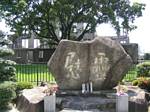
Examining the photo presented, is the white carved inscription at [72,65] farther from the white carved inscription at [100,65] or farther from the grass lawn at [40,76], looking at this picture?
the grass lawn at [40,76]

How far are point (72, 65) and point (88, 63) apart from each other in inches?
20.5

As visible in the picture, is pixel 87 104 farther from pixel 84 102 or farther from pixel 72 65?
pixel 72 65

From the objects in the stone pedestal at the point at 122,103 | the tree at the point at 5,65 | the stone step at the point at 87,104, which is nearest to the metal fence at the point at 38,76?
the tree at the point at 5,65

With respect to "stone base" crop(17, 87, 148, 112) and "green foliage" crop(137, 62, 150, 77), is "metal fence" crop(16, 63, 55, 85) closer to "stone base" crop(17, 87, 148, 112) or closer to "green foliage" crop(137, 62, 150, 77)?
"green foliage" crop(137, 62, 150, 77)

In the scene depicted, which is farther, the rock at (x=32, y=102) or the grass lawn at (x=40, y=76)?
the grass lawn at (x=40, y=76)

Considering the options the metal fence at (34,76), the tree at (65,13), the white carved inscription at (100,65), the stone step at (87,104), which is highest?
the tree at (65,13)

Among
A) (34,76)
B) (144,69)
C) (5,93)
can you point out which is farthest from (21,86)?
(144,69)

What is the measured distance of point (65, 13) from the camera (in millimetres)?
37781

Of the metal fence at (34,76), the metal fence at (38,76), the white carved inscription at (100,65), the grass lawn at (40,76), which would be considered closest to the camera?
the white carved inscription at (100,65)

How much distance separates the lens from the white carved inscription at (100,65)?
37.7 ft

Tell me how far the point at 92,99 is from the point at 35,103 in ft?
5.82

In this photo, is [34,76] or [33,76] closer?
[34,76]

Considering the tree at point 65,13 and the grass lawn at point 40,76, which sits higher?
the tree at point 65,13

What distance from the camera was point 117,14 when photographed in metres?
39.0
